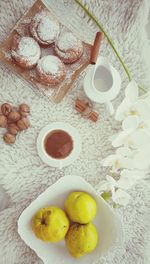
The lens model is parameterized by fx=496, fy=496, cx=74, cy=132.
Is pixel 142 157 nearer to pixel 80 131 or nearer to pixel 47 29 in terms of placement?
pixel 80 131

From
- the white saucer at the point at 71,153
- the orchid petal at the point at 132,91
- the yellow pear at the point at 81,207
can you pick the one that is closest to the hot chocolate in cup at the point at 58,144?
the white saucer at the point at 71,153

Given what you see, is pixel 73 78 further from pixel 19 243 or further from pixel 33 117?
pixel 19 243

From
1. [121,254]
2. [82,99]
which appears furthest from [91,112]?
[121,254]

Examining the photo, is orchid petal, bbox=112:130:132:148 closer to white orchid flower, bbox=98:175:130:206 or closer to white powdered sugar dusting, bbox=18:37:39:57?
white orchid flower, bbox=98:175:130:206

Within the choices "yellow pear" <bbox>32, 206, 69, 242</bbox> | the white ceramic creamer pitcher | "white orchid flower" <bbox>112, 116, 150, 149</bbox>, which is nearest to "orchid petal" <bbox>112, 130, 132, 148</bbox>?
"white orchid flower" <bbox>112, 116, 150, 149</bbox>

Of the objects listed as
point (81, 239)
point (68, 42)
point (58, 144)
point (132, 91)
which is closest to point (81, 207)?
point (81, 239)

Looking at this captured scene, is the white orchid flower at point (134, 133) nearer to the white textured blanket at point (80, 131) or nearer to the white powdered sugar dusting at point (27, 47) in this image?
A: the white textured blanket at point (80, 131)
